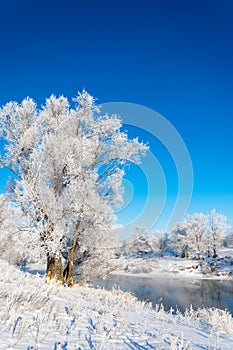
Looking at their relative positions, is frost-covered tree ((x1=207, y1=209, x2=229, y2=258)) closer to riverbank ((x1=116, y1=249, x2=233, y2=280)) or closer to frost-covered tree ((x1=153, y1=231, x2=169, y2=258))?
riverbank ((x1=116, y1=249, x2=233, y2=280))

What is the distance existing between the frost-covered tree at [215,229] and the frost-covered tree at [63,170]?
4790 cm

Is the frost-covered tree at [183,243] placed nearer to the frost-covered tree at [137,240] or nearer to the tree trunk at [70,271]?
the frost-covered tree at [137,240]

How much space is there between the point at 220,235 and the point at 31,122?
52.6 m

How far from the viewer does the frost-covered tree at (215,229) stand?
175 ft

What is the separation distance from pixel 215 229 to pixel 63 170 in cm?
5237

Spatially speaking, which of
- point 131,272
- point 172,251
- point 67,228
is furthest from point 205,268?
point 67,228

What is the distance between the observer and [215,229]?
5491 centimetres

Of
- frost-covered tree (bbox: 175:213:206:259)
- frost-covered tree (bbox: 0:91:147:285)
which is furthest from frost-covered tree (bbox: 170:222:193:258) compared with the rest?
frost-covered tree (bbox: 0:91:147:285)

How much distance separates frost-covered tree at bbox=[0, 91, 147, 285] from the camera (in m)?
9.48

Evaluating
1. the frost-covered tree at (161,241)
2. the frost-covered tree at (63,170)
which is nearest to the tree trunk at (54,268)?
the frost-covered tree at (63,170)

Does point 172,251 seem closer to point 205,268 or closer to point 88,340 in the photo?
point 205,268

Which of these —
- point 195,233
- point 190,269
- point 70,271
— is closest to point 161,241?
point 195,233

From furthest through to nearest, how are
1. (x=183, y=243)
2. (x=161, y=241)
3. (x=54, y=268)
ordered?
(x=161, y=241)
(x=183, y=243)
(x=54, y=268)

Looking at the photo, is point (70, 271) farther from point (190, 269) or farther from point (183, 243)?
point (183, 243)
